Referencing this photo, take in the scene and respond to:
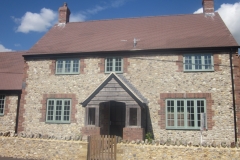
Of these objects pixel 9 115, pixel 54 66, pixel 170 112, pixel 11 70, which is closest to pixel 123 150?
pixel 170 112

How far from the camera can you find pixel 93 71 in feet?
54.3

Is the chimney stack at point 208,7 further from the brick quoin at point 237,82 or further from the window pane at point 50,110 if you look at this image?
the window pane at point 50,110

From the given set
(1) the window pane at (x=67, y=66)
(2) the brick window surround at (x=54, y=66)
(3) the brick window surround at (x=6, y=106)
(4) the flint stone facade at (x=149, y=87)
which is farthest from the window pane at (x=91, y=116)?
(3) the brick window surround at (x=6, y=106)

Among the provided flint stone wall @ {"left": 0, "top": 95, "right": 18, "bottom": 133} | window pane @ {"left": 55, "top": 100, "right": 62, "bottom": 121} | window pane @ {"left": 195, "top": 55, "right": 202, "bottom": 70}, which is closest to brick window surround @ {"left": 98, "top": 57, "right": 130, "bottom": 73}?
window pane @ {"left": 55, "top": 100, "right": 62, "bottom": 121}

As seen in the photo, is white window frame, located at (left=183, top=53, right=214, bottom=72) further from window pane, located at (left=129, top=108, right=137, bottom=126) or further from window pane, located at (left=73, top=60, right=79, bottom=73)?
window pane, located at (left=73, top=60, right=79, bottom=73)

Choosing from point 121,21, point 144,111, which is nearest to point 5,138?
point 144,111

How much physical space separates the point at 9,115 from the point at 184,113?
1267 cm

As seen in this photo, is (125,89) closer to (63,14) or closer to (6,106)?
(6,106)

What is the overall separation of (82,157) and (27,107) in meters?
8.30

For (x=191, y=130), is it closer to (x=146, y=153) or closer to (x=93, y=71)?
(x=146, y=153)

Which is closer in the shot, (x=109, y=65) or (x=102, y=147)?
(x=102, y=147)

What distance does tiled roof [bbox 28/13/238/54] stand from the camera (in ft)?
52.7

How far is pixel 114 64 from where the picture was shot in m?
16.4

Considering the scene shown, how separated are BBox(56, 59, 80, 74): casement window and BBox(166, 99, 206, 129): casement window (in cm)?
694
